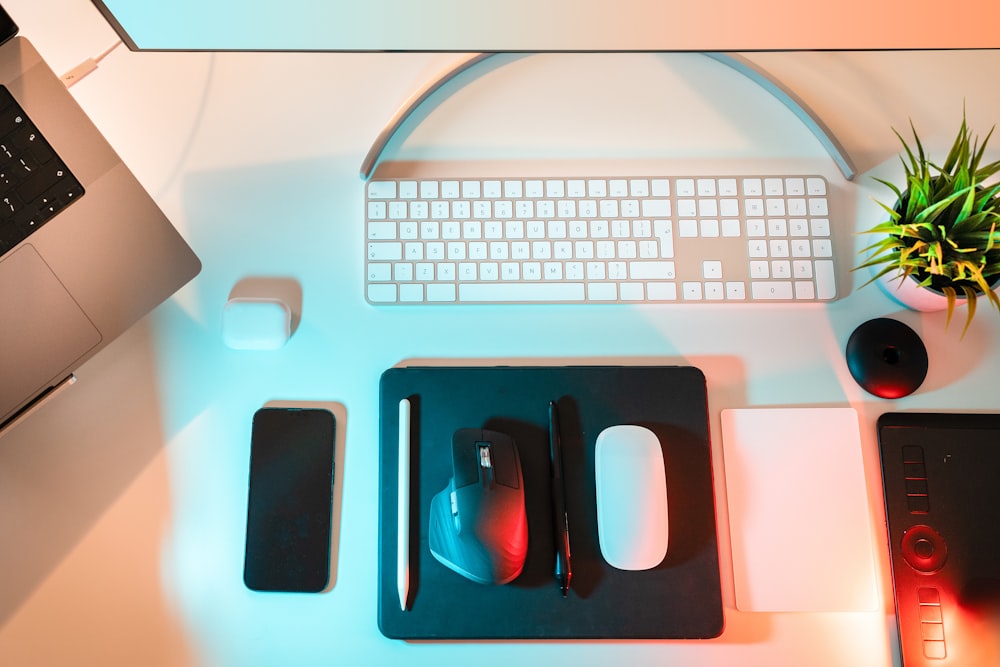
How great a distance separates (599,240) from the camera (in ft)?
2.62

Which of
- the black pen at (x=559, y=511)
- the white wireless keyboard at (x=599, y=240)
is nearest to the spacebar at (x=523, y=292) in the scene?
the white wireless keyboard at (x=599, y=240)

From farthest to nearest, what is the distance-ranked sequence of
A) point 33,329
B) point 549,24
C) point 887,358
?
point 887,358 < point 33,329 < point 549,24

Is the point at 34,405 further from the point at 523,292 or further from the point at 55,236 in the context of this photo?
the point at 523,292

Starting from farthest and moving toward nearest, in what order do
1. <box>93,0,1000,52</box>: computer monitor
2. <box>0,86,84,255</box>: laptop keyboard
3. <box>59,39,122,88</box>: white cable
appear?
<box>59,39,122,88</box>: white cable < <box>0,86,84,255</box>: laptop keyboard < <box>93,0,1000,52</box>: computer monitor

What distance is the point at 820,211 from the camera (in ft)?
2.63

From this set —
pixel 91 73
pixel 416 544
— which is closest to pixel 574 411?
pixel 416 544

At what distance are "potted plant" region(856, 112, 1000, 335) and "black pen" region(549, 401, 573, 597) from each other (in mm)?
331

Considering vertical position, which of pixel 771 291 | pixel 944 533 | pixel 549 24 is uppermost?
pixel 549 24

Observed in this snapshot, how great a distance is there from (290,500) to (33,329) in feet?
0.95

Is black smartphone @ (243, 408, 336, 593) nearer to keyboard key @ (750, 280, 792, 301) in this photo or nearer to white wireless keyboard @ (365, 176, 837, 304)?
white wireless keyboard @ (365, 176, 837, 304)

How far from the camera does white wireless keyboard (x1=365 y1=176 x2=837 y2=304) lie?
0.79 meters

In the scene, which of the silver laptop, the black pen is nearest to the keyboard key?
the black pen

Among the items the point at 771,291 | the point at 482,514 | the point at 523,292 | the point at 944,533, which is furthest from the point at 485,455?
the point at 944,533

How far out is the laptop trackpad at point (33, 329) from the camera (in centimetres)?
66
